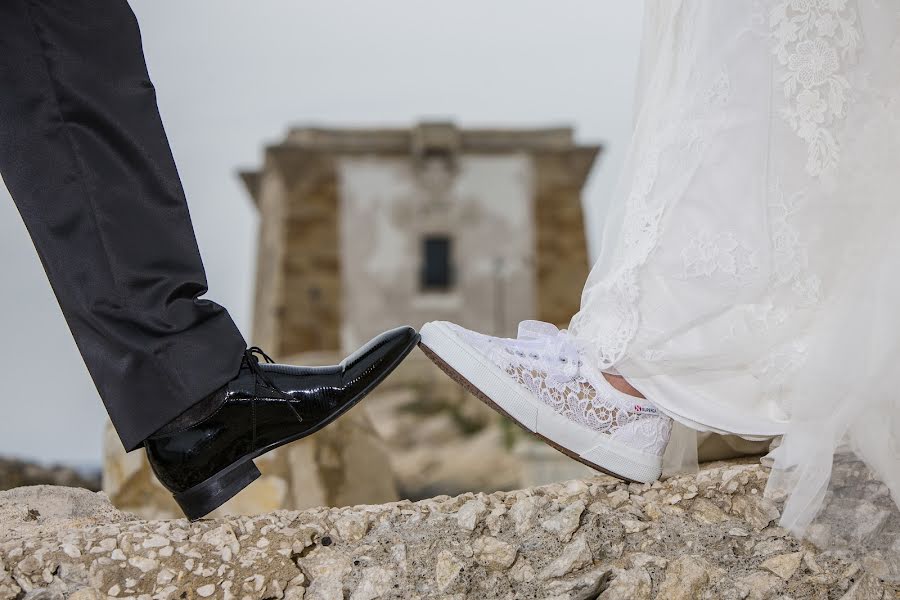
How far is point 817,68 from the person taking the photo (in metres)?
1.08

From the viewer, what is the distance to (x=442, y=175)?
11328mm

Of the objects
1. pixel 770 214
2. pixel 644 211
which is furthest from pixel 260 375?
pixel 770 214

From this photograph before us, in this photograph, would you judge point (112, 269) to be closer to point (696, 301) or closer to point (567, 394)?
point (567, 394)

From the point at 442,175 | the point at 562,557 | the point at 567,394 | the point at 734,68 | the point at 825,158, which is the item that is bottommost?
the point at 442,175

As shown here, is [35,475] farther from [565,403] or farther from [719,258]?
[719,258]

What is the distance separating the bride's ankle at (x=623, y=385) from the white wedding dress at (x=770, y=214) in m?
0.05

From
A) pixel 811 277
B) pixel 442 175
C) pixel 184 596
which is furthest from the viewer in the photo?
pixel 442 175

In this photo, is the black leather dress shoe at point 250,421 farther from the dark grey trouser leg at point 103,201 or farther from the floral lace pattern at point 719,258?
the floral lace pattern at point 719,258

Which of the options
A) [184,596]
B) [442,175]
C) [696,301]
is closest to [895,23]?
[696,301]

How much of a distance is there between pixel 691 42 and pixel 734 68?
73 millimetres

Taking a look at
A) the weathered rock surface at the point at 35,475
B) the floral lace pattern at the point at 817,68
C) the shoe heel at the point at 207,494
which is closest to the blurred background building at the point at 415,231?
the weathered rock surface at the point at 35,475
